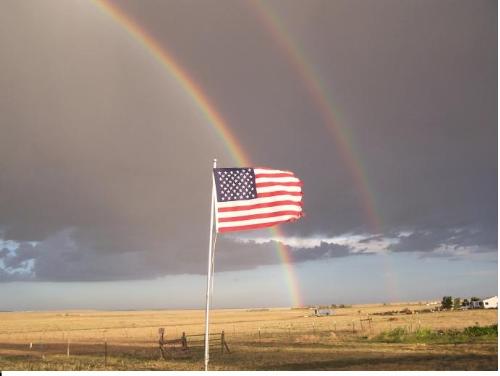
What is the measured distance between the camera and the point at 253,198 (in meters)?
18.6

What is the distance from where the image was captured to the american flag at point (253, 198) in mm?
18250

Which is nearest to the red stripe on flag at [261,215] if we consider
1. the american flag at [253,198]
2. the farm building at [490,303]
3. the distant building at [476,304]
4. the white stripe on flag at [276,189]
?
the american flag at [253,198]

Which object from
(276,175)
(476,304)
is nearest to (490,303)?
(476,304)

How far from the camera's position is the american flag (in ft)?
59.9

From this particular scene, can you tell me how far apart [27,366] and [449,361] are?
18165 mm

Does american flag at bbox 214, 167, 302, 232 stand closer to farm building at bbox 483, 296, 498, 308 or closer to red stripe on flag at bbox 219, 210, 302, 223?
red stripe on flag at bbox 219, 210, 302, 223

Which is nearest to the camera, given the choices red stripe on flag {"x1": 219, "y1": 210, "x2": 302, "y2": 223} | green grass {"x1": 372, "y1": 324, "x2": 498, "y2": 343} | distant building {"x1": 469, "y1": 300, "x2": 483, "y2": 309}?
red stripe on flag {"x1": 219, "y1": 210, "x2": 302, "y2": 223}

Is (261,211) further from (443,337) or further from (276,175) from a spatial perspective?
(443,337)

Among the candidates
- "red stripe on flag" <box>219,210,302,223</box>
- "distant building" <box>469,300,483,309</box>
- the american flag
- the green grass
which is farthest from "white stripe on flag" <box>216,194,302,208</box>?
"distant building" <box>469,300,483,309</box>

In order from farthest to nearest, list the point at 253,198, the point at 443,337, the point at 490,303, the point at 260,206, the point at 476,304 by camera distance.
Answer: the point at 476,304
the point at 490,303
the point at 443,337
the point at 260,206
the point at 253,198

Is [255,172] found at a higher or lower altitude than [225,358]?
higher

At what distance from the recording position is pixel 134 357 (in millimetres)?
29938

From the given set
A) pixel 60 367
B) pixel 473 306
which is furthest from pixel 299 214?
pixel 473 306
